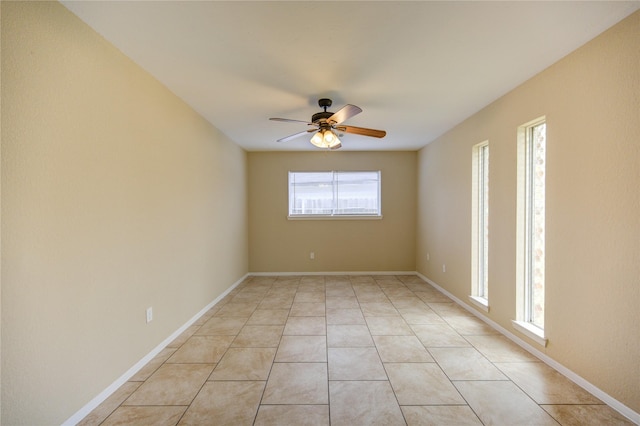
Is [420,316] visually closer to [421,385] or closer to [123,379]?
[421,385]

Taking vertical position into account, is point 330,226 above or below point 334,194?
below

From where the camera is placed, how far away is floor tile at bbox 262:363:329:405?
188cm

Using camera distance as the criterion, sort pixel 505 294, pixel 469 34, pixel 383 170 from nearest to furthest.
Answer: pixel 469 34 → pixel 505 294 → pixel 383 170

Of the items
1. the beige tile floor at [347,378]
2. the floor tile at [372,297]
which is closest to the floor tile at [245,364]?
the beige tile floor at [347,378]

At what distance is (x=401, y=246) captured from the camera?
5.59 metres

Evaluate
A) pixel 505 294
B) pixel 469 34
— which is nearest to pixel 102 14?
pixel 469 34

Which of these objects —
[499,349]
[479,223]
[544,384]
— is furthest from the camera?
[479,223]

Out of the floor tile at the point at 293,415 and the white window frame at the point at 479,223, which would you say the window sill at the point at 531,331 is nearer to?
the white window frame at the point at 479,223

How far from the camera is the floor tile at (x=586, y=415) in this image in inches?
65.4

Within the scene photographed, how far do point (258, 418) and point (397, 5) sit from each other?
2557mm

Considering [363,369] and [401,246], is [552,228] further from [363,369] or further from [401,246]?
[401,246]

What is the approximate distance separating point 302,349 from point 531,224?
2421 mm

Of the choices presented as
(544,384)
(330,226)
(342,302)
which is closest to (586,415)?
(544,384)

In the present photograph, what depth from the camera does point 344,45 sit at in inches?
76.7
